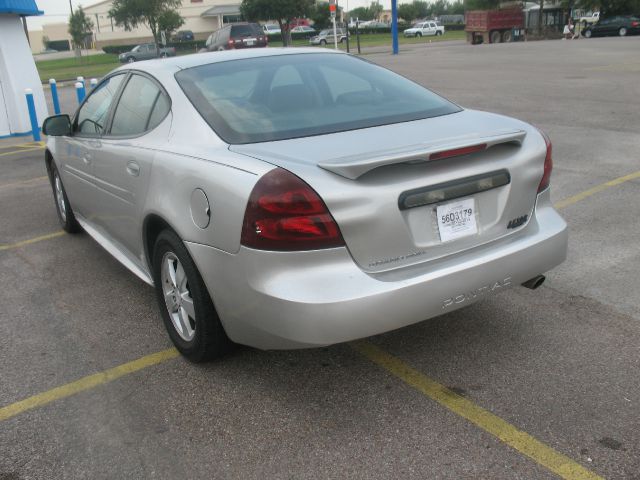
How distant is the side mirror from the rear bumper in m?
2.46

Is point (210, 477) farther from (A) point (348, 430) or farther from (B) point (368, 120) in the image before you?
(B) point (368, 120)

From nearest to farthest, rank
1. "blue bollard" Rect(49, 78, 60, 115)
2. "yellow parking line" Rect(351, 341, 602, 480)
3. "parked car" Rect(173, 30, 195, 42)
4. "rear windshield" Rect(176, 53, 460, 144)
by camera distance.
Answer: "yellow parking line" Rect(351, 341, 602, 480) < "rear windshield" Rect(176, 53, 460, 144) < "blue bollard" Rect(49, 78, 60, 115) < "parked car" Rect(173, 30, 195, 42)

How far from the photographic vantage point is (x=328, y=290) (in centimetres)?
268

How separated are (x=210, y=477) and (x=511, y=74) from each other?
716 inches

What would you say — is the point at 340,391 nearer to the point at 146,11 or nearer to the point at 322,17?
the point at 146,11

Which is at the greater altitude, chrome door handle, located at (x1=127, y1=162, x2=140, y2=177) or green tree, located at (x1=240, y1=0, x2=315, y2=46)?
green tree, located at (x1=240, y1=0, x2=315, y2=46)

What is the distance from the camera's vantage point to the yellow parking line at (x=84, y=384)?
10.4 ft

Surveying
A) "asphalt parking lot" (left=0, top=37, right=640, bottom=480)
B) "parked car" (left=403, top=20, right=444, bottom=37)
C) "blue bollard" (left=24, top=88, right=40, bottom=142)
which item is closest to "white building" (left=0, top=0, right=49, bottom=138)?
"blue bollard" (left=24, top=88, right=40, bottom=142)

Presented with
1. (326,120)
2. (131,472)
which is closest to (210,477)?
(131,472)

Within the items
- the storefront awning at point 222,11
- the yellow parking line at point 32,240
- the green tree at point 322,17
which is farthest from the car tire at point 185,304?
the storefront awning at point 222,11

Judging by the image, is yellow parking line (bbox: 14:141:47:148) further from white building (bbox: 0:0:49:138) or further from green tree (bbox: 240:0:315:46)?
green tree (bbox: 240:0:315:46)

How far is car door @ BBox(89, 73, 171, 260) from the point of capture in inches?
145

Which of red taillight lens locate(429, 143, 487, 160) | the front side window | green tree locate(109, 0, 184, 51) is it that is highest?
green tree locate(109, 0, 184, 51)

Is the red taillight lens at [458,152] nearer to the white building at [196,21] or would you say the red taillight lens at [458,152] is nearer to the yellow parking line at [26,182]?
the yellow parking line at [26,182]
